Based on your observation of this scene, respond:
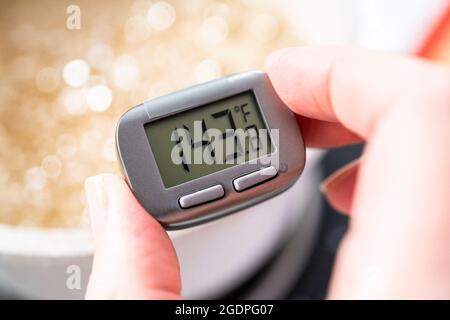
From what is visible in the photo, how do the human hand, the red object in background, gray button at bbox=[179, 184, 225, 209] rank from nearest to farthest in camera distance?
the human hand
gray button at bbox=[179, 184, 225, 209]
the red object in background

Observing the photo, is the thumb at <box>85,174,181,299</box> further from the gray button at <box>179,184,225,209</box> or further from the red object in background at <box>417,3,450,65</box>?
the red object in background at <box>417,3,450,65</box>

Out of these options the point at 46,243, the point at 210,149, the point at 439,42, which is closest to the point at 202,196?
the point at 210,149

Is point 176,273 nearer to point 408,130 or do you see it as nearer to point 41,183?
point 408,130

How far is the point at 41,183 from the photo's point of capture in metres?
0.73

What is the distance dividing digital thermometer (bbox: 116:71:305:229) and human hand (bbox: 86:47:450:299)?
31 millimetres

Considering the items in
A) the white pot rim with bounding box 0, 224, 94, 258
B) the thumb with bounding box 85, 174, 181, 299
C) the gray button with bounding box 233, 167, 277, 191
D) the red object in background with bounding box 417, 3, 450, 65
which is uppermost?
the red object in background with bounding box 417, 3, 450, 65

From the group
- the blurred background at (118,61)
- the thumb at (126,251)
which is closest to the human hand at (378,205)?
the thumb at (126,251)

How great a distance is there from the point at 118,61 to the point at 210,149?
15.5 inches

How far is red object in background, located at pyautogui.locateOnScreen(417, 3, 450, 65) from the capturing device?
0.68 meters

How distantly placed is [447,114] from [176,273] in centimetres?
19

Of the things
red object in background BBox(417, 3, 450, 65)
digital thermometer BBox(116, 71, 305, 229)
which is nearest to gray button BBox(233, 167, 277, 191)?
digital thermometer BBox(116, 71, 305, 229)

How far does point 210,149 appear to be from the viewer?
48cm

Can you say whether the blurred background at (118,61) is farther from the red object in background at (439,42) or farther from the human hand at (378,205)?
the human hand at (378,205)

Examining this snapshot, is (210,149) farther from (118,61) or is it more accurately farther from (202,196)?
(118,61)
